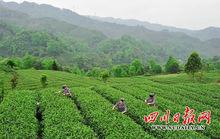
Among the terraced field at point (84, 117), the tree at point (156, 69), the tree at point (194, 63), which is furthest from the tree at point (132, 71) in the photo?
the terraced field at point (84, 117)

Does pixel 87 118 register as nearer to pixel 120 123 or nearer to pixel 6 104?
pixel 120 123

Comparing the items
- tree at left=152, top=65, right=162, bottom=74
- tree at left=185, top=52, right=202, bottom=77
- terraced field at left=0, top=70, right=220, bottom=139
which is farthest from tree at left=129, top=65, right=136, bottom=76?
terraced field at left=0, top=70, right=220, bottom=139

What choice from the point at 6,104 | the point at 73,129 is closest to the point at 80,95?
the point at 6,104

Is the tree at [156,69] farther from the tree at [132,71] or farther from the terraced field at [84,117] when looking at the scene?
the terraced field at [84,117]

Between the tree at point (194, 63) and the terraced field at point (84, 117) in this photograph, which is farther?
the tree at point (194, 63)

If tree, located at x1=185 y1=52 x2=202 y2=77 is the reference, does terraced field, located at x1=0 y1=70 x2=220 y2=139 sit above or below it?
below

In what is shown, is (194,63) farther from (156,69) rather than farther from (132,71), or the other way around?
(156,69)

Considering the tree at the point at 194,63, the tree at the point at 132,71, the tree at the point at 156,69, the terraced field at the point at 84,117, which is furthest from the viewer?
the tree at the point at 156,69

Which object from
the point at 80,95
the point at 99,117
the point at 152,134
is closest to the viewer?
the point at 152,134

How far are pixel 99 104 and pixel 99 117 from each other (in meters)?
5.02

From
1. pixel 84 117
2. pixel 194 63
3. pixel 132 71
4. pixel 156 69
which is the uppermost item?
pixel 194 63

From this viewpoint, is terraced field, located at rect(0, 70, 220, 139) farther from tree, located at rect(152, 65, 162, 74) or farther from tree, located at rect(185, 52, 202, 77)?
tree, located at rect(152, 65, 162, 74)

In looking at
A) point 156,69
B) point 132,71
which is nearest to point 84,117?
point 132,71

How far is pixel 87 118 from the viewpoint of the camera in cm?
2956
